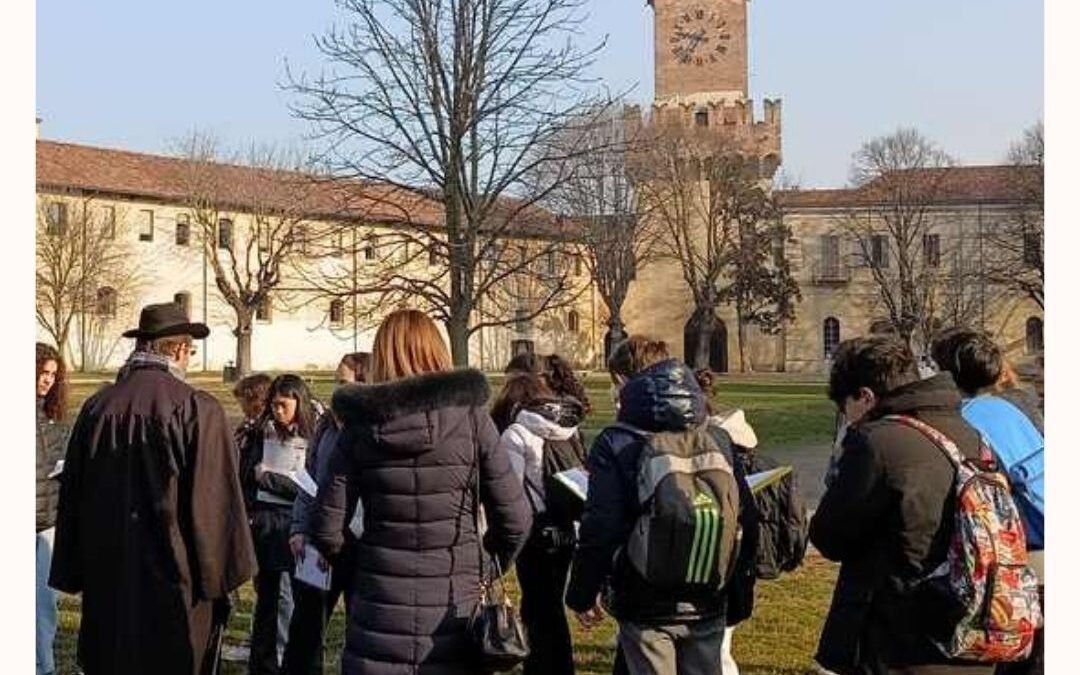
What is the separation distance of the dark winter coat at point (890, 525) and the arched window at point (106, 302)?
56.4 m

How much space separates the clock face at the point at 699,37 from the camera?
7606 cm

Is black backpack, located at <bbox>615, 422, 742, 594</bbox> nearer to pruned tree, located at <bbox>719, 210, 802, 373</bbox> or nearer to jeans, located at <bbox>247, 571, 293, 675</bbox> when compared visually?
jeans, located at <bbox>247, 571, 293, 675</bbox>


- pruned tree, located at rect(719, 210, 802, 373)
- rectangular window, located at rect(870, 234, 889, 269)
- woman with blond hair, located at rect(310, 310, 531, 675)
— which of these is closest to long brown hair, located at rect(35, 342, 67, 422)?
woman with blond hair, located at rect(310, 310, 531, 675)

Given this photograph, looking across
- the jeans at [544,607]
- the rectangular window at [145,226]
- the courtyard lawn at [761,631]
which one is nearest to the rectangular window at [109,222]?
the rectangular window at [145,226]

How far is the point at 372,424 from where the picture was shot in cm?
478

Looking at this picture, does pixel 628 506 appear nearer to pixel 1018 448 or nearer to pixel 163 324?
pixel 1018 448

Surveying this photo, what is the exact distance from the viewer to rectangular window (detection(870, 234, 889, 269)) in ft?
232

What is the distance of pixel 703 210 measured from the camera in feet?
225

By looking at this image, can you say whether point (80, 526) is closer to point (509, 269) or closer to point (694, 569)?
point (694, 569)

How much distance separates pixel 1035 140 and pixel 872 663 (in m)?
53.8

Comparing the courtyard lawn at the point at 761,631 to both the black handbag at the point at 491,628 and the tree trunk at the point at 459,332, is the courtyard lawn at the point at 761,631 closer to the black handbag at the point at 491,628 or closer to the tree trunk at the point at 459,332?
the black handbag at the point at 491,628

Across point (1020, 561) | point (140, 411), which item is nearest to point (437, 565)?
point (140, 411)

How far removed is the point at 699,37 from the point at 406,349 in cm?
7396

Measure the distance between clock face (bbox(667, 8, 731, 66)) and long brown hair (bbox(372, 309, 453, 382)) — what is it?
73.4m
